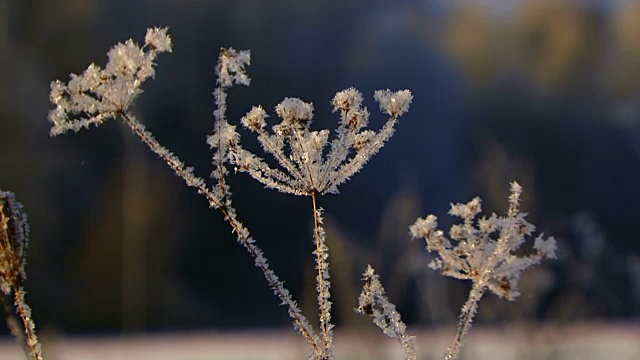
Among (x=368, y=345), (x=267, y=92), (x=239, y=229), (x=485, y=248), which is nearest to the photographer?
(x=239, y=229)

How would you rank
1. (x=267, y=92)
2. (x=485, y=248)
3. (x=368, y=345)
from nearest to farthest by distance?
(x=485, y=248) < (x=368, y=345) < (x=267, y=92)

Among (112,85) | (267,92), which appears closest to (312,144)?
(112,85)

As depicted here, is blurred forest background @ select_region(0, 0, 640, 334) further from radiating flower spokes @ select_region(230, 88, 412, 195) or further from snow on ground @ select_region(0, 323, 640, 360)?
radiating flower spokes @ select_region(230, 88, 412, 195)

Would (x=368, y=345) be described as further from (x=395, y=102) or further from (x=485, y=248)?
(x=395, y=102)

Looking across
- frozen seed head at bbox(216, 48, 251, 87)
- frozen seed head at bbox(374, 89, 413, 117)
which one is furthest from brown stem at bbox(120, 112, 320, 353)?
frozen seed head at bbox(374, 89, 413, 117)

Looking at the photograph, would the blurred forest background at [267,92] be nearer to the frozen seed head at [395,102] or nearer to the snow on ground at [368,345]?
the snow on ground at [368,345]
